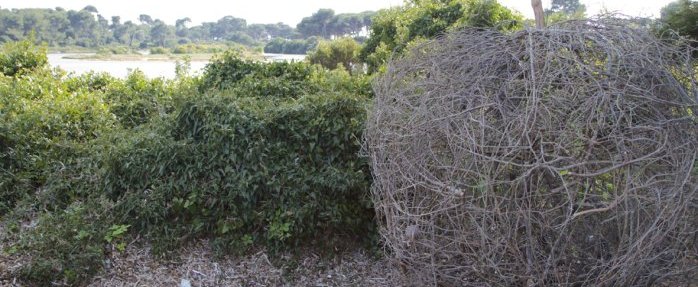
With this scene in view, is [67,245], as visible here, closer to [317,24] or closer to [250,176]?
[250,176]

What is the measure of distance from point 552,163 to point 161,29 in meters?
31.3

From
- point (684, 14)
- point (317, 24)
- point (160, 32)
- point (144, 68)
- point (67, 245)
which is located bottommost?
point (67, 245)

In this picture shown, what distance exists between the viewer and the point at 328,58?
47.8 ft

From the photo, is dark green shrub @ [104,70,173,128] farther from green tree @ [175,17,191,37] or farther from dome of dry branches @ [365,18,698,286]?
green tree @ [175,17,191,37]

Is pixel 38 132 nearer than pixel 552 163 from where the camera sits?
No

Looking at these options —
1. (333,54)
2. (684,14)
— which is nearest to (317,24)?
(333,54)

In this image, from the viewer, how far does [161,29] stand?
31.6 meters

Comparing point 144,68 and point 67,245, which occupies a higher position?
point 144,68

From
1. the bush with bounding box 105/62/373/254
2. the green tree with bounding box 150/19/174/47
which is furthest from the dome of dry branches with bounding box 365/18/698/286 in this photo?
the green tree with bounding box 150/19/174/47

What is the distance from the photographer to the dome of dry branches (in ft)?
9.62

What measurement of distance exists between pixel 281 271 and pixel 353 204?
78 centimetres

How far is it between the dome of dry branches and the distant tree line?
18215mm

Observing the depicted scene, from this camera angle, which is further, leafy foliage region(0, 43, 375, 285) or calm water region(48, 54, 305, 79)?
calm water region(48, 54, 305, 79)

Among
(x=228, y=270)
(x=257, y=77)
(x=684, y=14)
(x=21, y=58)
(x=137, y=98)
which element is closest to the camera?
(x=228, y=270)
